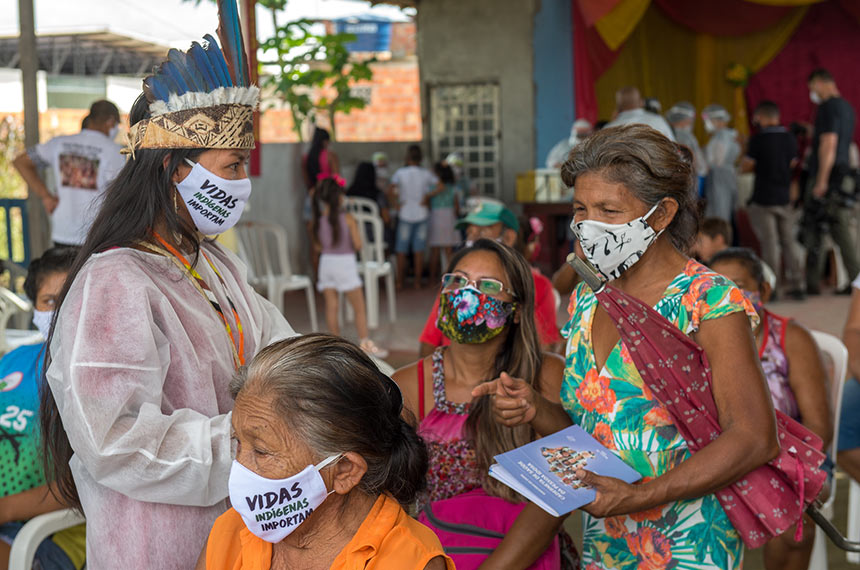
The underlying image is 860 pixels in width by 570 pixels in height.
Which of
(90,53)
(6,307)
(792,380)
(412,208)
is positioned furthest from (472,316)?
(90,53)

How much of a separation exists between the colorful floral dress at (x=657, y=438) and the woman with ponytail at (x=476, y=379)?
34 centimetres

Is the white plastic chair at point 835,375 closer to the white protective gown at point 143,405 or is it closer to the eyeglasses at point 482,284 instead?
the eyeglasses at point 482,284

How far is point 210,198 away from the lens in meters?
1.75

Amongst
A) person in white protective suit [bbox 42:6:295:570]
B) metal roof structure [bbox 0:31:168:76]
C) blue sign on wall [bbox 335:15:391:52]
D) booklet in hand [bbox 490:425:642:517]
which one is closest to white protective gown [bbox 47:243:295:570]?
person in white protective suit [bbox 42:6:295:570]

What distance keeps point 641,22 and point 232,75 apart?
40.0ft

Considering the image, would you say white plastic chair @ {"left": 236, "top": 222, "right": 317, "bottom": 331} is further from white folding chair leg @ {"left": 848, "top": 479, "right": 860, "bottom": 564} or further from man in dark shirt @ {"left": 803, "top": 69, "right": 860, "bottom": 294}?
man in dark shirt @ {"left": 803, "top": 69, "right": 860, "bottom": 294}

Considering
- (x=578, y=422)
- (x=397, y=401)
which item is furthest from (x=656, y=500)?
(x=397, y=401)

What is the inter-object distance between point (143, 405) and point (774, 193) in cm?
793

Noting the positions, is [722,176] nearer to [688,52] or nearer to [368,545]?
[688,52]

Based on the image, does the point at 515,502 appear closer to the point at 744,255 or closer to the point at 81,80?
the point at 744,255

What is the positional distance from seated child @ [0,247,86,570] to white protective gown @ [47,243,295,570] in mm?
691

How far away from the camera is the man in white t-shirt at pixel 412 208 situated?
10359mm

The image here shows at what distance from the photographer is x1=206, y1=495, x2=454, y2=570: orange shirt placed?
1.47 meters

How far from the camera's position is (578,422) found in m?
1.91
